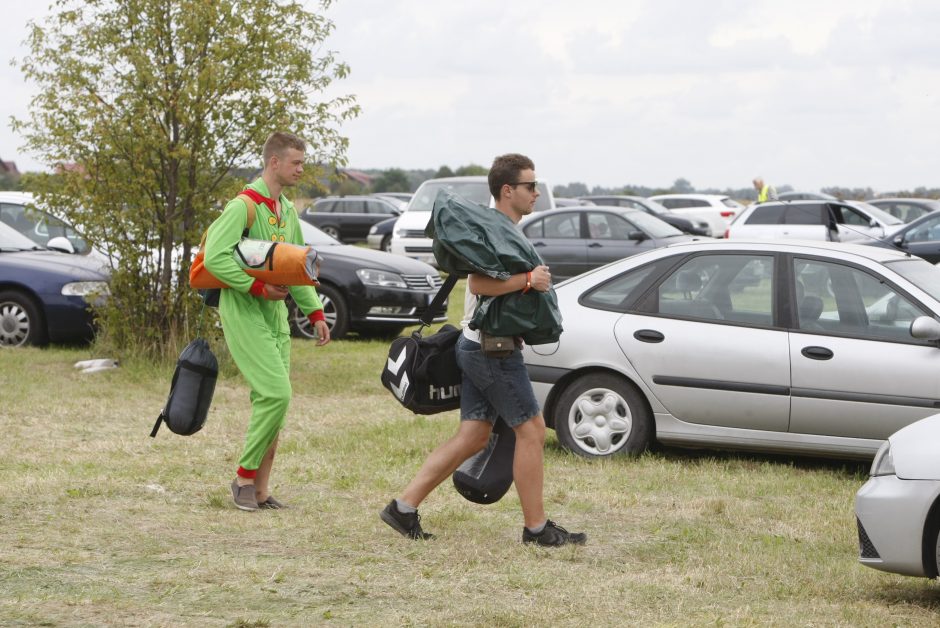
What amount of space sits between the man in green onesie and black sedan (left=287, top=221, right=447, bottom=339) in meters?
7.46

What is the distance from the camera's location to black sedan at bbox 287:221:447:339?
14.4 m

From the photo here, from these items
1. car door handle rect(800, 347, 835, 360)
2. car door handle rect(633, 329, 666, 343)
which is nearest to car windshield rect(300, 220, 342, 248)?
car door handle rect(633, 329, 666, 343)

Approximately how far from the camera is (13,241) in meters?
14.2

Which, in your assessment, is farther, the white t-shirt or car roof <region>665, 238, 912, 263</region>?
car roof <region>665, 238, 912, 263</region>

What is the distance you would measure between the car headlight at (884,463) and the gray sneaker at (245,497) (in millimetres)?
3058

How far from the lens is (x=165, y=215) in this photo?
11.9 meters

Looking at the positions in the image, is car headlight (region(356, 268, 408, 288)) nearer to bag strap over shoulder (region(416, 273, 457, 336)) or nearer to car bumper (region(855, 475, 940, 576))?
bag strap over shoulder (region(416, 273, 457, 336))

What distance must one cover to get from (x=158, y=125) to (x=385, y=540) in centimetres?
643

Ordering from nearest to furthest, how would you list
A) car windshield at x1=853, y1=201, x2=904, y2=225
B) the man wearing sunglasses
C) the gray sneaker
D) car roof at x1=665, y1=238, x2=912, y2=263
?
1. the man wearing sunglasses
2. the gray sneaker
3. car roof at x1=665, y1=238, x2=912, y2=263
4. car windshield at x1=853, y1=201, x2=904, y2=225

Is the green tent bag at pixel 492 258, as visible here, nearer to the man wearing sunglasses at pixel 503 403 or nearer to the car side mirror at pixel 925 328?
the man wearing sunglasses at pixel 503 403

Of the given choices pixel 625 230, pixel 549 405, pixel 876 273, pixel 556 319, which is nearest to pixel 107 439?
pixel 549 405

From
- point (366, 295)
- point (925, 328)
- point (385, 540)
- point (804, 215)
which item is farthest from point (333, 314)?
point (804, 215)

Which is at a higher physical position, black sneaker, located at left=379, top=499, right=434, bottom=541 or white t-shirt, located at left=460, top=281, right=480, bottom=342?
white t-shirt, located at left=460, top=281, right=480, bottom=342

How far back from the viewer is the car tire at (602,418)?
8.35 metres
